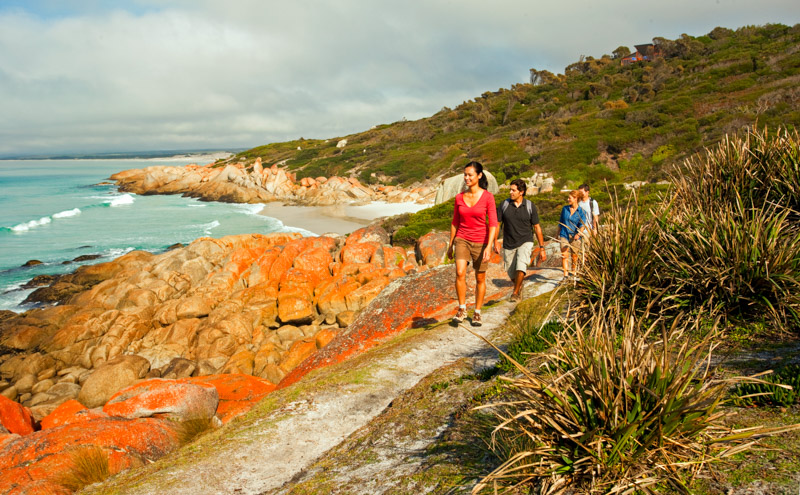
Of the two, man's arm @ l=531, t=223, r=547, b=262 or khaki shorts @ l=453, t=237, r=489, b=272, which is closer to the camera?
khaki shorts @ l=453, t=237, r=489, b=272

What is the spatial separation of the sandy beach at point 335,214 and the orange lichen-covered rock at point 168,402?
28393mm

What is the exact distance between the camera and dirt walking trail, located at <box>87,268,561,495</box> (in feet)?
13.7

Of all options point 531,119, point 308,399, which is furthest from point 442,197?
point 531,119

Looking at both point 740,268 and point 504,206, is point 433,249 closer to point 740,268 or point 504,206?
point 504,206

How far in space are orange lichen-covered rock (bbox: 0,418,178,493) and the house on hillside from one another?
73541 millimetres

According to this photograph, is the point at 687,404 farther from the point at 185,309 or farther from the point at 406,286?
the point at 185,309

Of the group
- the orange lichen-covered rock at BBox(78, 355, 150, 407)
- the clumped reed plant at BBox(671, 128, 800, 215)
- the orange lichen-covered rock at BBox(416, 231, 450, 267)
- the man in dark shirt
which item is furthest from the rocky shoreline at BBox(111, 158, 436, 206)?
the clumped reed plant at BBox(671, 128, 800, 215)

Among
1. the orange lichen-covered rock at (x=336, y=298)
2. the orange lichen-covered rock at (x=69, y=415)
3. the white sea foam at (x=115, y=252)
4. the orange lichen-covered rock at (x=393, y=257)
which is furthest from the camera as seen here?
the white sea foam at (x=115, y=252)

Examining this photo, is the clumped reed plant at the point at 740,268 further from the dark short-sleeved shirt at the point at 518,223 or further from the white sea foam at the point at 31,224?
the white sea foam at the point at 31,224

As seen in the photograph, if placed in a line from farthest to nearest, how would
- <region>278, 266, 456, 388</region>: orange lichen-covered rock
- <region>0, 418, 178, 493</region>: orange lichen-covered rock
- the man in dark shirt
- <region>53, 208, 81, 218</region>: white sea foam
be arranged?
<region>53, 208, 81, 218</region>: white sea foam < <region>278, 266, 456, 388</region>: orange lichen-covered rock < the man in dark shirt < <region>0, 418, 178, 493</region>: orange lichen-covered rock

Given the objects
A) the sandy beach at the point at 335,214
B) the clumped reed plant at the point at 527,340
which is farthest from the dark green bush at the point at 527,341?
the sandy beach at the point at 335,214

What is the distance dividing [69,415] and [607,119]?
1700 inches

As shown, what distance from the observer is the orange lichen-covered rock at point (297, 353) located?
42.6ft

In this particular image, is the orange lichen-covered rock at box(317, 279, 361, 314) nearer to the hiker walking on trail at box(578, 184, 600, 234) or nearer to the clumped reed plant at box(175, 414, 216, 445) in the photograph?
the clumped reed plant at box(175, 414, 216, 445)
